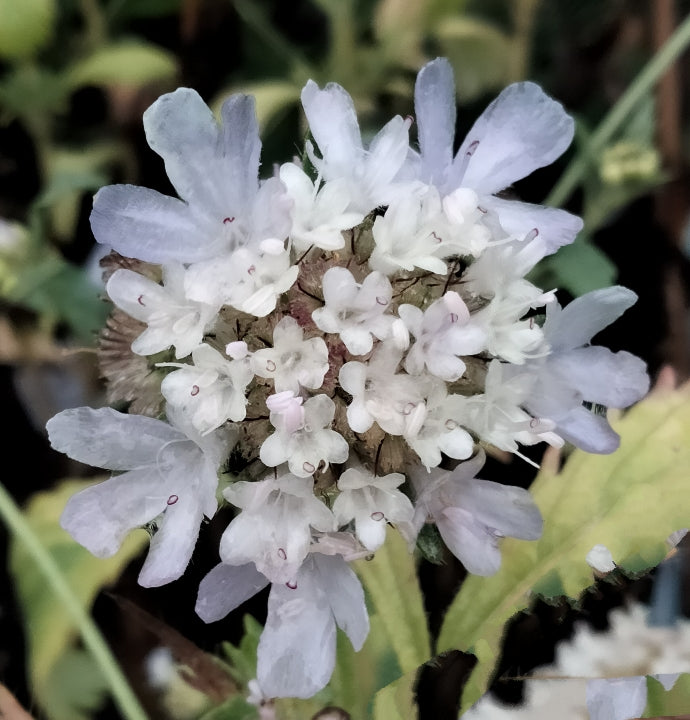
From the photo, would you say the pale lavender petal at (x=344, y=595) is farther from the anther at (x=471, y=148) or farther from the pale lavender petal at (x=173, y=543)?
the anther at (x=471, y=148)

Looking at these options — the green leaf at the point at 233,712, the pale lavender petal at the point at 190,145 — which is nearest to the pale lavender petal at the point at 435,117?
the pale lavender petal at the point at 190,145

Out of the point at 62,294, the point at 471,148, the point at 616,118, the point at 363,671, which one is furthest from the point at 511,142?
the point at 62,294

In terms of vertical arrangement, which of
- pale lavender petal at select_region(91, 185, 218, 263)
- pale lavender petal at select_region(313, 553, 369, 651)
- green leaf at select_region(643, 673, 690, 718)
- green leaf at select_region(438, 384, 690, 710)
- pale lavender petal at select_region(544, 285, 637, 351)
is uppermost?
pale lavender petal at select_region(91, 185, 218, 263)

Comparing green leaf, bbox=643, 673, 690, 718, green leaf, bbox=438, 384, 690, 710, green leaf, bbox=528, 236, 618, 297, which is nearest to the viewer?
green leaf, bbox=643, 673, 690, 718

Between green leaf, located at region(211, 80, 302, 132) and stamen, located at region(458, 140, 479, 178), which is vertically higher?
stamen, located at region(458, 140, 479, 178)

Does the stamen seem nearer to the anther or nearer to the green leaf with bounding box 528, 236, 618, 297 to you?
the anther

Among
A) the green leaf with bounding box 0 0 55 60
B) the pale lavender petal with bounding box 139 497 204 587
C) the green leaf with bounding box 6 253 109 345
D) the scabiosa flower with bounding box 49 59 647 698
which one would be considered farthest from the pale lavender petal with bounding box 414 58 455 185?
the green leaf with bounding box 0 0 55 60
